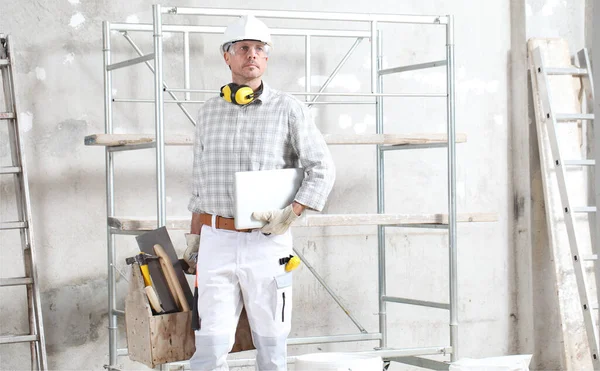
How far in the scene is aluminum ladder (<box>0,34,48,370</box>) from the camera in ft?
14.9

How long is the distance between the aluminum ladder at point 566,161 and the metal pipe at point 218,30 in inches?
47.6

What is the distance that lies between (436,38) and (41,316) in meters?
2.94

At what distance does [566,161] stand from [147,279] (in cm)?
283

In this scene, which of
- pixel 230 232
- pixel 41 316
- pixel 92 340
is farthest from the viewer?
pixel 92 340

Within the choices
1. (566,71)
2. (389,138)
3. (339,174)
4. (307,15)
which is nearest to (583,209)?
(566,71)

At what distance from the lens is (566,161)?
17.6 feet

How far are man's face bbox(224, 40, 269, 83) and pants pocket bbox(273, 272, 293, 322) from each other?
827mm

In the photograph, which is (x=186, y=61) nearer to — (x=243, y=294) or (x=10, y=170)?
(x=10, y=170)

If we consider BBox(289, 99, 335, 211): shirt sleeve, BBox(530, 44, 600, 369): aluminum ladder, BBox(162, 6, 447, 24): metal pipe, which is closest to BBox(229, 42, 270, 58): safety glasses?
BBox(289, 99, 335, 211): shirt sleeve

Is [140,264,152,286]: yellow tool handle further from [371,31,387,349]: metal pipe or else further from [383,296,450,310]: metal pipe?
[371,31,387,349]: metal pipe

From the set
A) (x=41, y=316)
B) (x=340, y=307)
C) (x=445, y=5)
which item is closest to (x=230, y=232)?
(x=41, y=316)

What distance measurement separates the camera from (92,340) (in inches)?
199

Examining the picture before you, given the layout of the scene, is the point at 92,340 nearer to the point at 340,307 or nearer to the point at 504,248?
the point at 340,307

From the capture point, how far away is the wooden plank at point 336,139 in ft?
14.6
